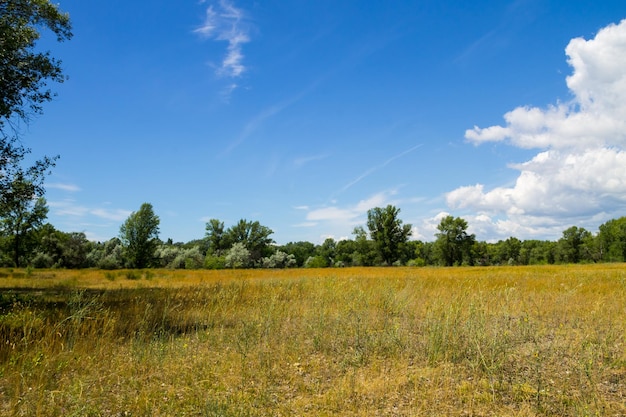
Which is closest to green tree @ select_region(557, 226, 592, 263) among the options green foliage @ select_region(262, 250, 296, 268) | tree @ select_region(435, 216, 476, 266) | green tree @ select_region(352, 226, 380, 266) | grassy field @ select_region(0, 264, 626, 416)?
tree @ select_region(435, 216, 476, 266)

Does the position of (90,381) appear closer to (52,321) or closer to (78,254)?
(52,321)

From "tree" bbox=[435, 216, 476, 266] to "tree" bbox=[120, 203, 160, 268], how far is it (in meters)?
64.2

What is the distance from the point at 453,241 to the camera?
3465 inches

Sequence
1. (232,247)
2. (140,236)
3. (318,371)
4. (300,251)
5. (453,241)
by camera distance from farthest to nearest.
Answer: (300,251)
(453,241)
(232,247)
(140,236)
(318,371)

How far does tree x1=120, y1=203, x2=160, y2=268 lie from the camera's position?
6053 cm

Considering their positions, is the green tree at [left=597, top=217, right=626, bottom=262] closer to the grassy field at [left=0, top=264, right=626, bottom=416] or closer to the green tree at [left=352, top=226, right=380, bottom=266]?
the green tree at [left=352, top=226, right=380, bottom=266]

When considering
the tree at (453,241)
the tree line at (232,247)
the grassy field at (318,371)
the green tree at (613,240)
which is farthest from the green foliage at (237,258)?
the green tree at (613,240)

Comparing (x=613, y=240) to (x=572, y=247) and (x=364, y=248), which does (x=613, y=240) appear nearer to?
(x=572, y=247)

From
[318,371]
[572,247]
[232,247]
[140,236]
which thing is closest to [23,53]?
[318,371]

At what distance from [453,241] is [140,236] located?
2719 inches

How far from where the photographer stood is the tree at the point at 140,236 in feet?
199

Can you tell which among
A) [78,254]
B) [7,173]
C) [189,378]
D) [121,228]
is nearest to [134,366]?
[189,378]

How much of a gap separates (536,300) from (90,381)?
12411 millimetres

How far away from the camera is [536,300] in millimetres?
11773
